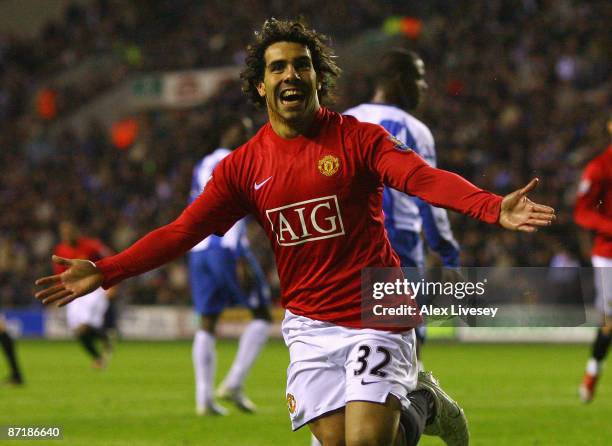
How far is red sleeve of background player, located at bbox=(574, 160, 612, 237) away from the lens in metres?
10.4

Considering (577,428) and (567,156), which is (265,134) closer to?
(577,428)

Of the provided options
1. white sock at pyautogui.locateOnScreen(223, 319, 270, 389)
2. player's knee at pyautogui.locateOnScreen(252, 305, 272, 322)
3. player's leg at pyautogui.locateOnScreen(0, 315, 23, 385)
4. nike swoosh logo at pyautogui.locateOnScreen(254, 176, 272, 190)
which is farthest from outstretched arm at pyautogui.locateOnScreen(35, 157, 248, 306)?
player's leg at pyautogui.locateOnScreen(0, 315, 23, 385)

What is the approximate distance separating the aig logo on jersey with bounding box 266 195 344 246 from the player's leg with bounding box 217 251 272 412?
5.32 m

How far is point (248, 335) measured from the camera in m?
10.3

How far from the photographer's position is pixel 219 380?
45.8ft

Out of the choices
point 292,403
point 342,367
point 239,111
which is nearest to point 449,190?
point 342,367

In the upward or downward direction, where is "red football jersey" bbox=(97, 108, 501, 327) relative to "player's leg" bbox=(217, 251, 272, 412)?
downward

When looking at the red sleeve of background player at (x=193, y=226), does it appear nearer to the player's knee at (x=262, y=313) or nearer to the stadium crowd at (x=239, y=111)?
the player's knee at (x=262, y=313)

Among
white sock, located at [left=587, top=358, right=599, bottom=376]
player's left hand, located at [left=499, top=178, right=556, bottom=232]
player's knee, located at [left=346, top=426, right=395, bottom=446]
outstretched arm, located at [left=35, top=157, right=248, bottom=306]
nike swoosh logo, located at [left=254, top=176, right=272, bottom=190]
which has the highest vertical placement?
white sock, located at [left=587, top=358, right=599, bottom=376]

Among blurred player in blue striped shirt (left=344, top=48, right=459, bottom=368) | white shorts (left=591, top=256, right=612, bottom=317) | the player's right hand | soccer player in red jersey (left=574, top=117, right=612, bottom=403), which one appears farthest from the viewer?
soccer player in red jersey (left=574, top=117, right=612, bottom=403)

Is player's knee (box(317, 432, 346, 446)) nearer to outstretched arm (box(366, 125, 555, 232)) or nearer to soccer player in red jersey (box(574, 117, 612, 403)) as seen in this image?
outstretched arm (box(366, 125, 555, 232))

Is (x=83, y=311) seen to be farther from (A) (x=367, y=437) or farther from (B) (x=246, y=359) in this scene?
(A) (x=367, y=437)

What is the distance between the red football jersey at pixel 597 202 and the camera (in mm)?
10453

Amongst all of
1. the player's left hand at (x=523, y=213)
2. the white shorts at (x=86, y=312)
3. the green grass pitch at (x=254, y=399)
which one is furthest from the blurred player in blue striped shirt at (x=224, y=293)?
the white shorts at (x=86, y=312)
